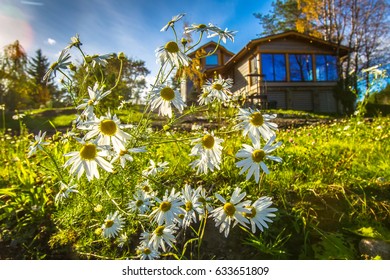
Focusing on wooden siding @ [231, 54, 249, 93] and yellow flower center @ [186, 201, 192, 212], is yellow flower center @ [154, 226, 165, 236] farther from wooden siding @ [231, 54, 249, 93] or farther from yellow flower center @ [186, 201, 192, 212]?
wooden siding @ [231, 54, 249, 93]

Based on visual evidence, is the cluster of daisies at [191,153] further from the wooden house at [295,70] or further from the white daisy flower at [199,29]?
the wooden house at [295,70]

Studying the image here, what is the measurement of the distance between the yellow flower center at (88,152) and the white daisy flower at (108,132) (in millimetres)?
23

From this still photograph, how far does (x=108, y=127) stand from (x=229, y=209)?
37 centimetres

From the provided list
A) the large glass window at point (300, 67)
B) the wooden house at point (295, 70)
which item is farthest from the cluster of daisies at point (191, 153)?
the large glass window at point (300, 67)

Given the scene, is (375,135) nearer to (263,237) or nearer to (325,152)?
(325,152)

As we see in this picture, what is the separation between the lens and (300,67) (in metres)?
9.36

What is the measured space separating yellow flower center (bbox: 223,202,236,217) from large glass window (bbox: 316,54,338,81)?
9.36 meters

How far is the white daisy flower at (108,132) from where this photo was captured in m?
0.71

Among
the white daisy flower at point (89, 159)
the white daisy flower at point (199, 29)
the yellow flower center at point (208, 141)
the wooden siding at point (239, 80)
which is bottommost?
the white daisy flower at point (89, 159)

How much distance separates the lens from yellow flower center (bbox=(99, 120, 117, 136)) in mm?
709

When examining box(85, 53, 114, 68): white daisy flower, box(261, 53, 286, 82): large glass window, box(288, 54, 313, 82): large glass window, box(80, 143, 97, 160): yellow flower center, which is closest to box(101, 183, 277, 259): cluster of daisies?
box(80, 143, 97, 160): yellow flower center

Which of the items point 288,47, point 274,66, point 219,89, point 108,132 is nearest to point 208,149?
point 108,132

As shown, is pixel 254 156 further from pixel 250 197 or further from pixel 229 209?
pixel 250 197

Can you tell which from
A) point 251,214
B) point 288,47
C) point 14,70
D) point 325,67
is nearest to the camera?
point 251,214
